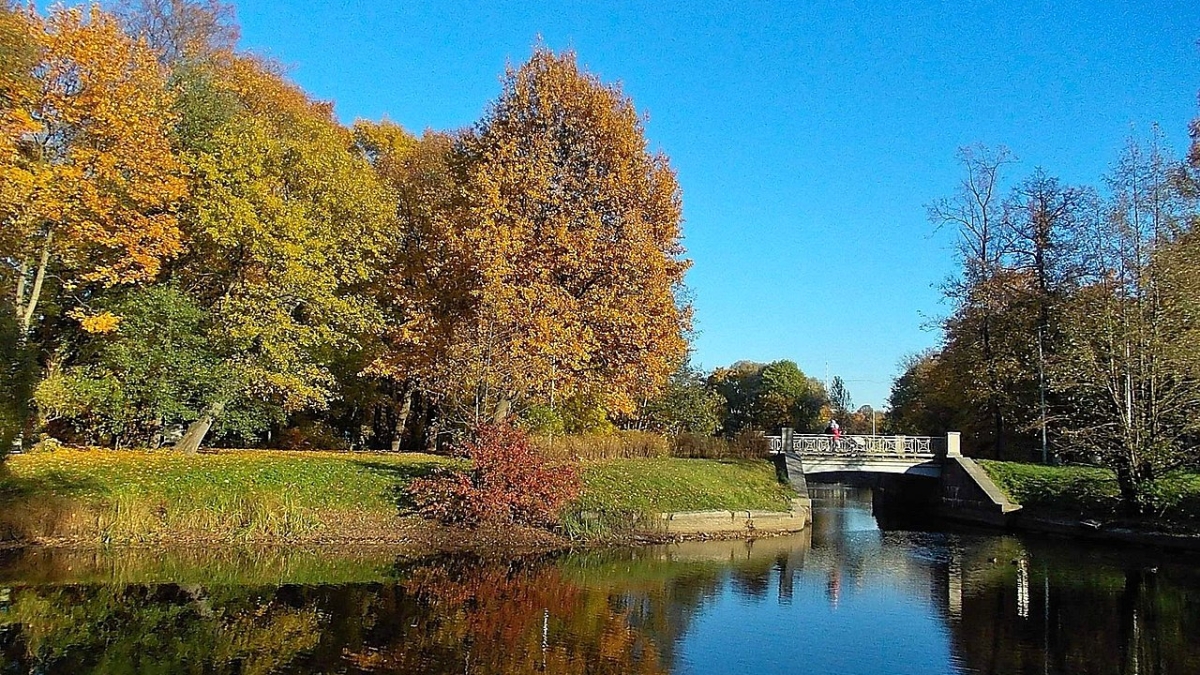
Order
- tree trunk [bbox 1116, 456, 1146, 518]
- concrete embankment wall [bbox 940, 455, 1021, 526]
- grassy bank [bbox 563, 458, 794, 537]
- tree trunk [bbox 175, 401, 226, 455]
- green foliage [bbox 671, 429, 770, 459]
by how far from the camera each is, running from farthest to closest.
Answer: green foliage [bbox 671, 429, 770, 459] < concrete embankment wall [bbox 940, 455, 1021, 526] < tree trunk [bbox 1116, 456, 1146, 518] < tree trunk [bbox 175, 401, 226, 455] < grassy bank [bbox 563, 458, 794, 537]

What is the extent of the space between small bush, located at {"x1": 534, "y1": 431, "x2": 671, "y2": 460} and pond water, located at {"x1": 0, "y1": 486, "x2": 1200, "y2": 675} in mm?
4563

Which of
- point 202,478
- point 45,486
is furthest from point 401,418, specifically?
point 45,486

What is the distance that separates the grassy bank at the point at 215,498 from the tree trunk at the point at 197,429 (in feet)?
4.92

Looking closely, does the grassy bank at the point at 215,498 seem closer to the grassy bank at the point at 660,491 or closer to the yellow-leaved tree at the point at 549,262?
the grassy bank at the point at 660,491

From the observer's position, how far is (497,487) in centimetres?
1939

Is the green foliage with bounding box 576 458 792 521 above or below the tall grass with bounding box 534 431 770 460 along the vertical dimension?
below

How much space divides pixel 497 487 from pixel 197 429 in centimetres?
1073

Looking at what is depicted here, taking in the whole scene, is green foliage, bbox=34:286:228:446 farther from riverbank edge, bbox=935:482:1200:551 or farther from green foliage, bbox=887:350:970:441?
green foliage, bbox=887:350:970:441

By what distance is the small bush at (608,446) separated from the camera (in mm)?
23609

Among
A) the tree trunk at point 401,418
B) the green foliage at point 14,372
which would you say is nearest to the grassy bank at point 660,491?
the tree trunk at point 401,418

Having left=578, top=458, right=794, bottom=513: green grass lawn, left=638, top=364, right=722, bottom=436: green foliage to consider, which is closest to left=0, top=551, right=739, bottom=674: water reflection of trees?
left=578, top=458, right=794, bottom=513: green grass lawn

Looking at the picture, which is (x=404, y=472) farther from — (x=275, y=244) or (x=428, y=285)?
(x=428, y=285)

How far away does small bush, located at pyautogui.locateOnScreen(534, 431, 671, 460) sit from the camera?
2361 centimetres

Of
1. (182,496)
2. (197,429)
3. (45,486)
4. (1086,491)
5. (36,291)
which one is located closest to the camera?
(45,486)
